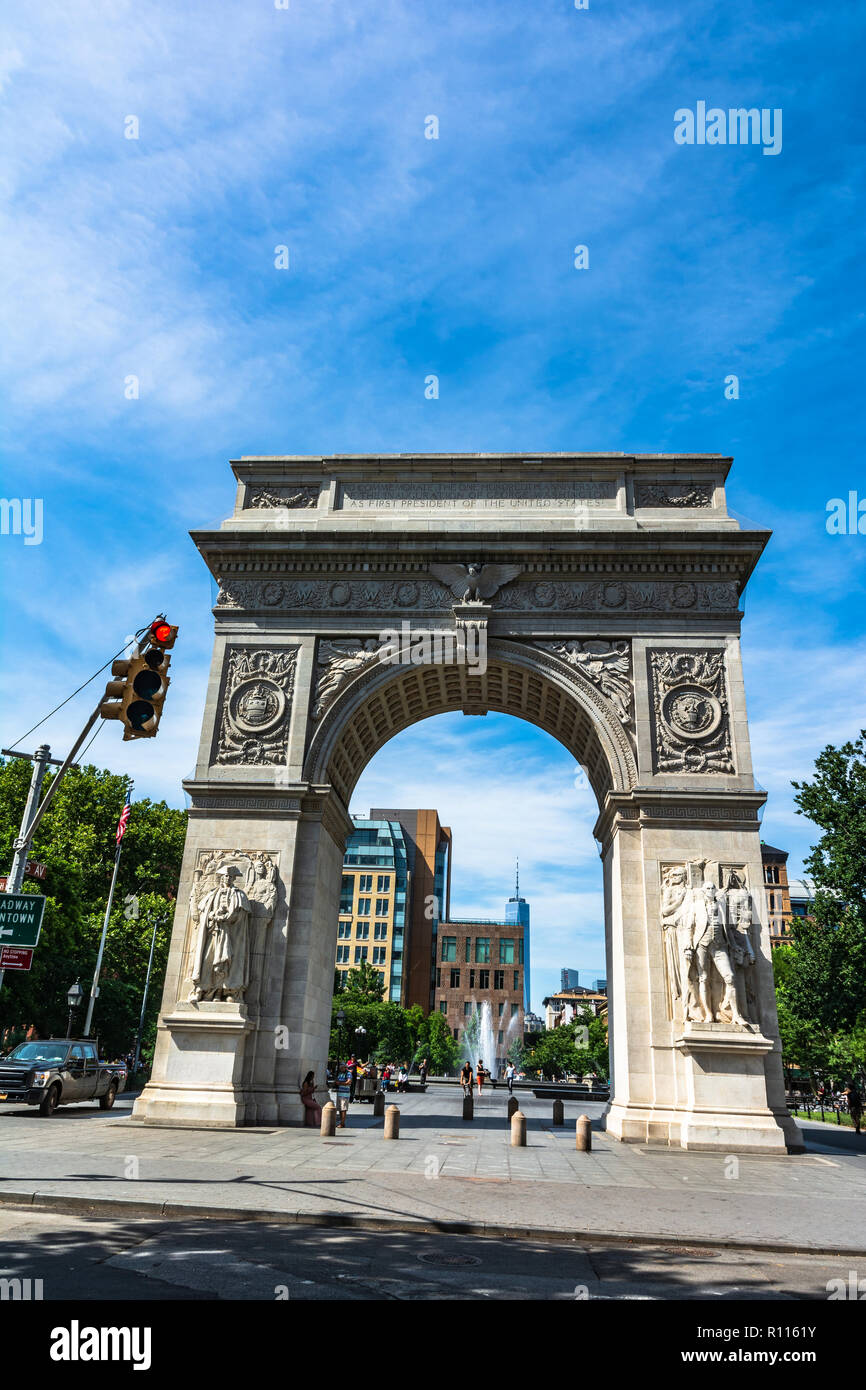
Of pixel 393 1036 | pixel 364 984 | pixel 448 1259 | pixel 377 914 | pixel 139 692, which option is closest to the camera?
pixel 448 1259

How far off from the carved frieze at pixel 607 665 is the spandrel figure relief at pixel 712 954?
5277mm

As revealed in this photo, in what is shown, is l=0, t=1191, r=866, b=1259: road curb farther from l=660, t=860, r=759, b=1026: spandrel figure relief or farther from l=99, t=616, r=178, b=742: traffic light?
l=660, t=860, r=759, b=1026: spandrel figure relief

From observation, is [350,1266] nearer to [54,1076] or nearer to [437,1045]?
[54,1076]

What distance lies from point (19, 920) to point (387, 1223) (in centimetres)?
632

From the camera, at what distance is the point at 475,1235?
10.1 meters

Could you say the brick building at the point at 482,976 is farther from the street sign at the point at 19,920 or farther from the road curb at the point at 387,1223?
the road curb at the point at 387,1223

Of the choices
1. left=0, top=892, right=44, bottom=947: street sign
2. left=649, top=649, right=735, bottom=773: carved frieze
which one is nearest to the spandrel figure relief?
left=649, top=649, right=735, bottom=773: carved frieze

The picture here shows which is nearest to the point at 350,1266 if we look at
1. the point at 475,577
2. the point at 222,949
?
the point at 222,949

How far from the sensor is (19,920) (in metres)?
12.7

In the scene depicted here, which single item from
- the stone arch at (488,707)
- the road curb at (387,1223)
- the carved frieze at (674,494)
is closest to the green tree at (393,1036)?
the stone arch at (488,707)

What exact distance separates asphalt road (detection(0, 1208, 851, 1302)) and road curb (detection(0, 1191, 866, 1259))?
0.61ft

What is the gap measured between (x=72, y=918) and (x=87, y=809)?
13.4 m
